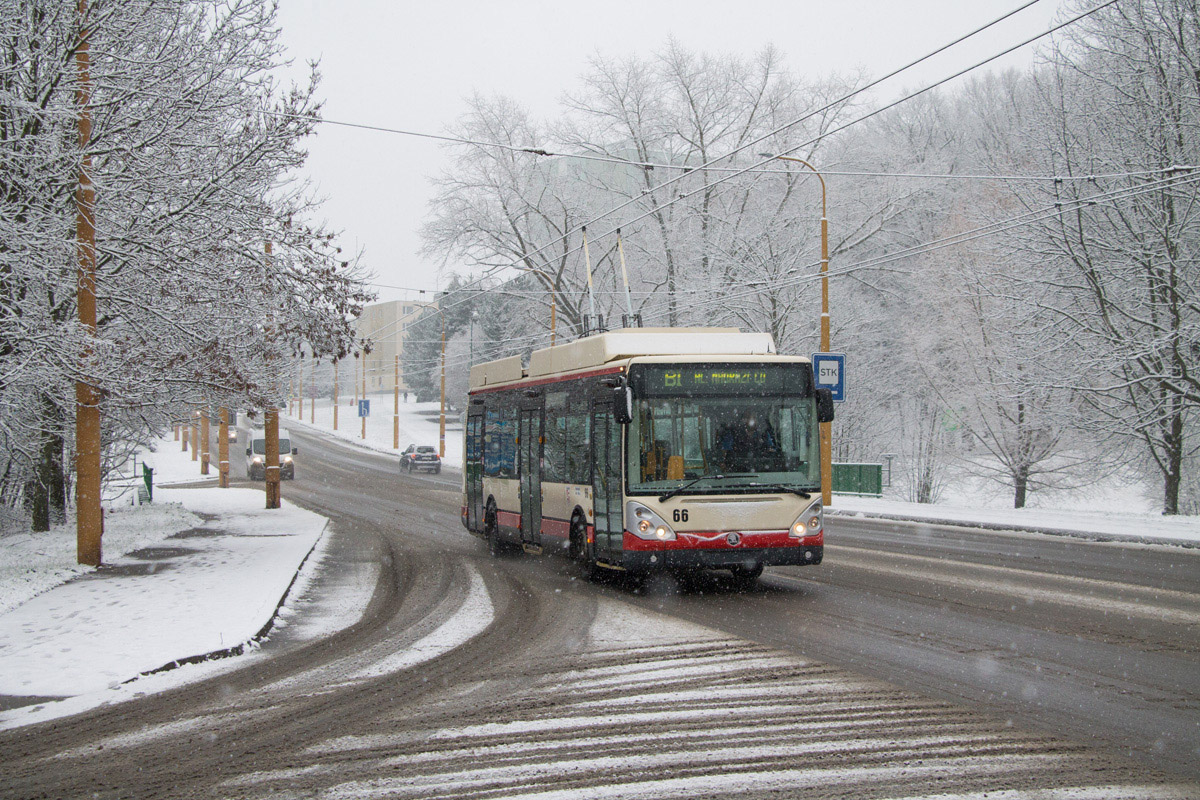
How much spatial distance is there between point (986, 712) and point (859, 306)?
35111 mm

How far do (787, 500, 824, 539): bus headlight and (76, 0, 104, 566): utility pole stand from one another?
855 cm

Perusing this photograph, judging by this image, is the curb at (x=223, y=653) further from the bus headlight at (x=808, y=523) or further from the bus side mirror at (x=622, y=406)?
the bus headlight at (x=808, y=523)

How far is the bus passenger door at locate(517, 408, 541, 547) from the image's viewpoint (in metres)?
15.7

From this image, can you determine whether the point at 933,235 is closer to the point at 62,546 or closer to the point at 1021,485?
the point at 1021,485

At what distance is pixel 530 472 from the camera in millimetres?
16031

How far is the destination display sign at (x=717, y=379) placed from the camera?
1233 centimetres

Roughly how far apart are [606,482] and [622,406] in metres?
1.11

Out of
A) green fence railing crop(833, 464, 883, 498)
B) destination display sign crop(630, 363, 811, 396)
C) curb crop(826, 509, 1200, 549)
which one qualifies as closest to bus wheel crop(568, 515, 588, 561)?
destination display sign crop(630, 363, 811, 396)

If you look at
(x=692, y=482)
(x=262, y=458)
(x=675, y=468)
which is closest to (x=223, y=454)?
(x=262, y=458)

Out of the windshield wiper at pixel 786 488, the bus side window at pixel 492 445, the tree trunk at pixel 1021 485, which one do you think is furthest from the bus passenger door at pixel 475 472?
the tree trunk at pixel 1021 485

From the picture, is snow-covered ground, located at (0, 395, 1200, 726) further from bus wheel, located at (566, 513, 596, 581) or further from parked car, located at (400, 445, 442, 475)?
parked car, located at (400, 445, 442, 475)

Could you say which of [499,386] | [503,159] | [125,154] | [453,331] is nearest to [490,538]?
[499,386]

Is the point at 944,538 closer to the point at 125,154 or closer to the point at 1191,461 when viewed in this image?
the point at 1191,461

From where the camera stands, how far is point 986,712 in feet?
21.8
